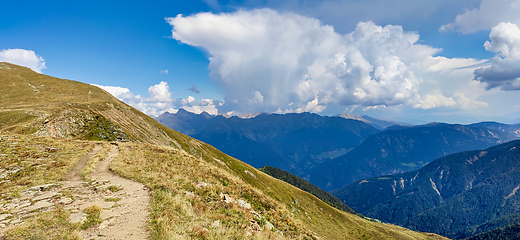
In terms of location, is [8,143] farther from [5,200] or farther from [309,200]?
[309,200]

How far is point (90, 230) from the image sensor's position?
36.7 ft

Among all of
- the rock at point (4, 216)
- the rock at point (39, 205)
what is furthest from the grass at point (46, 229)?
the rock at point (39, 205)

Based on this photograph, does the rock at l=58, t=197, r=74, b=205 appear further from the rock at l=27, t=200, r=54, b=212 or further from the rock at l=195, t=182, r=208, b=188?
the rock at l=195, t=182, r=208, b=188

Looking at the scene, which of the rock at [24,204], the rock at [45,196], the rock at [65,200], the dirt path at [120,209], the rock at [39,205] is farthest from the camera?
the rock at [45,196]

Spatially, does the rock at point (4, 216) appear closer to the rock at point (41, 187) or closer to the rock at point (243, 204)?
the rock at point (41, 187)

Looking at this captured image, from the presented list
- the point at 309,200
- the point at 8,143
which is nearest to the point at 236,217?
the point at 8,143

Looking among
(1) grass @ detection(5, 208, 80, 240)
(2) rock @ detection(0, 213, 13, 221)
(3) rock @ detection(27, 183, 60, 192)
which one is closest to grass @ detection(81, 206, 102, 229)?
(1) grass @ detection(5, 208, 80, 240)

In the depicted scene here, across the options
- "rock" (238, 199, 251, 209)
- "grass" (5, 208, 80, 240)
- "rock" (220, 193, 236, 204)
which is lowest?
"rock" (238, 199, 251, 209)

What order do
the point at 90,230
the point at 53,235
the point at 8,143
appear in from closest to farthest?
1. the point at 53,235
2. the point at 90,230
3. the point at 8,143

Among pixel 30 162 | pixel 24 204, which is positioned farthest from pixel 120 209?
pixel 30 162

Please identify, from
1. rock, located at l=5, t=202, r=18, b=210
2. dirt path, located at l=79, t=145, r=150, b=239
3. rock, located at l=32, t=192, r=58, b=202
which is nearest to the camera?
dirt path, located at l=79, t=145, r=150, b=239

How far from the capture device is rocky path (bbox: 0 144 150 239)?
448 inches

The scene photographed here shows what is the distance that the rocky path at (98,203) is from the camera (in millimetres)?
11367

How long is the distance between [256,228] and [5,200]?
1889cm
